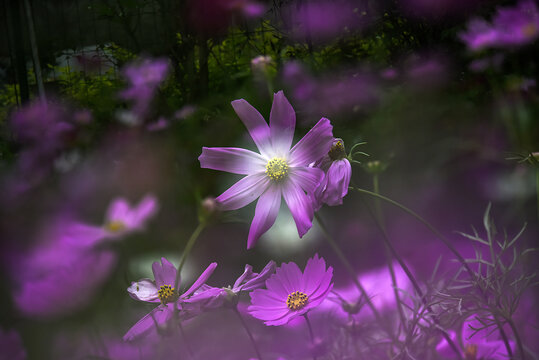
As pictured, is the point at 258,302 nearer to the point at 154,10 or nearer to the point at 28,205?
the point at 154,10

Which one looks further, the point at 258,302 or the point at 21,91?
the point at 21,91

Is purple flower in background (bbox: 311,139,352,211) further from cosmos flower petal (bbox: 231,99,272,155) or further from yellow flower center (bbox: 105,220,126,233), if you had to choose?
yellow flower center (bbox: 105,220,126,233)

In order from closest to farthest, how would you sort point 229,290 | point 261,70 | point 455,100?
point 229,290
point 261,70
point 455,100

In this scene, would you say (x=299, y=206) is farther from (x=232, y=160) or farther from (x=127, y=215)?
(x=127, y=215)

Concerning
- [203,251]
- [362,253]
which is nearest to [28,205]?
[203,251]

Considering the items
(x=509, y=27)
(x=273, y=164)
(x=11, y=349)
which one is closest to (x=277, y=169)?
(x=273, y=164)

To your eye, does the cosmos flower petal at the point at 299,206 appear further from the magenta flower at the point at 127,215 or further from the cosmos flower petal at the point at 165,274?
the magenta flower at the point at 127,215

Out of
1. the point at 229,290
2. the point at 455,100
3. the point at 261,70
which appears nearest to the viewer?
the point at 229,290

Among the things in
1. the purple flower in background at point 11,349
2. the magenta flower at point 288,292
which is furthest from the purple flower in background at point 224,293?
the purple flower in background at point 11,349
